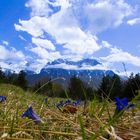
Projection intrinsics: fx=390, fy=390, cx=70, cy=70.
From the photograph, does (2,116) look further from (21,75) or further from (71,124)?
(21,75)

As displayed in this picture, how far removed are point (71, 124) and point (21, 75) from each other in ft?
262

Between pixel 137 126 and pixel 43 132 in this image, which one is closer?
pixel 43 132

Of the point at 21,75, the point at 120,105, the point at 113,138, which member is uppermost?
the point at 21,75

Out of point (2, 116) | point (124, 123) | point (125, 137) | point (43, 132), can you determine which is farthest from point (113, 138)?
point (2, 116)

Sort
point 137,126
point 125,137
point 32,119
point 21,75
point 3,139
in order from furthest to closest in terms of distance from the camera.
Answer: point 21,75, point 137,126, point 32,119, point 125,137, point 3,139

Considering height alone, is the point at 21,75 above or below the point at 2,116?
above

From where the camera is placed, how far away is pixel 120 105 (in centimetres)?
A: 208

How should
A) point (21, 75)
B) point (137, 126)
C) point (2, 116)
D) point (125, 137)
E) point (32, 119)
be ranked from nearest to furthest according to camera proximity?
point (125, 137)
point (32, 119)
point (137, 126)
point (2, 116)
point (21, 75)

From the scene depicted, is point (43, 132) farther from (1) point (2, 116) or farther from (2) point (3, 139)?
(1) point (2, 116)

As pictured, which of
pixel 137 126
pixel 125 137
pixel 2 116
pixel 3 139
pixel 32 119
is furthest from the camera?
pixel 2 116

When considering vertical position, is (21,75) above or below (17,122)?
above

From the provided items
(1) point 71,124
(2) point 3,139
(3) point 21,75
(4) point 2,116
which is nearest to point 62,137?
(1) point 71,124

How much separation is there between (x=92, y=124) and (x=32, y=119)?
0.38 metres

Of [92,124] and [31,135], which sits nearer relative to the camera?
[31,135]
